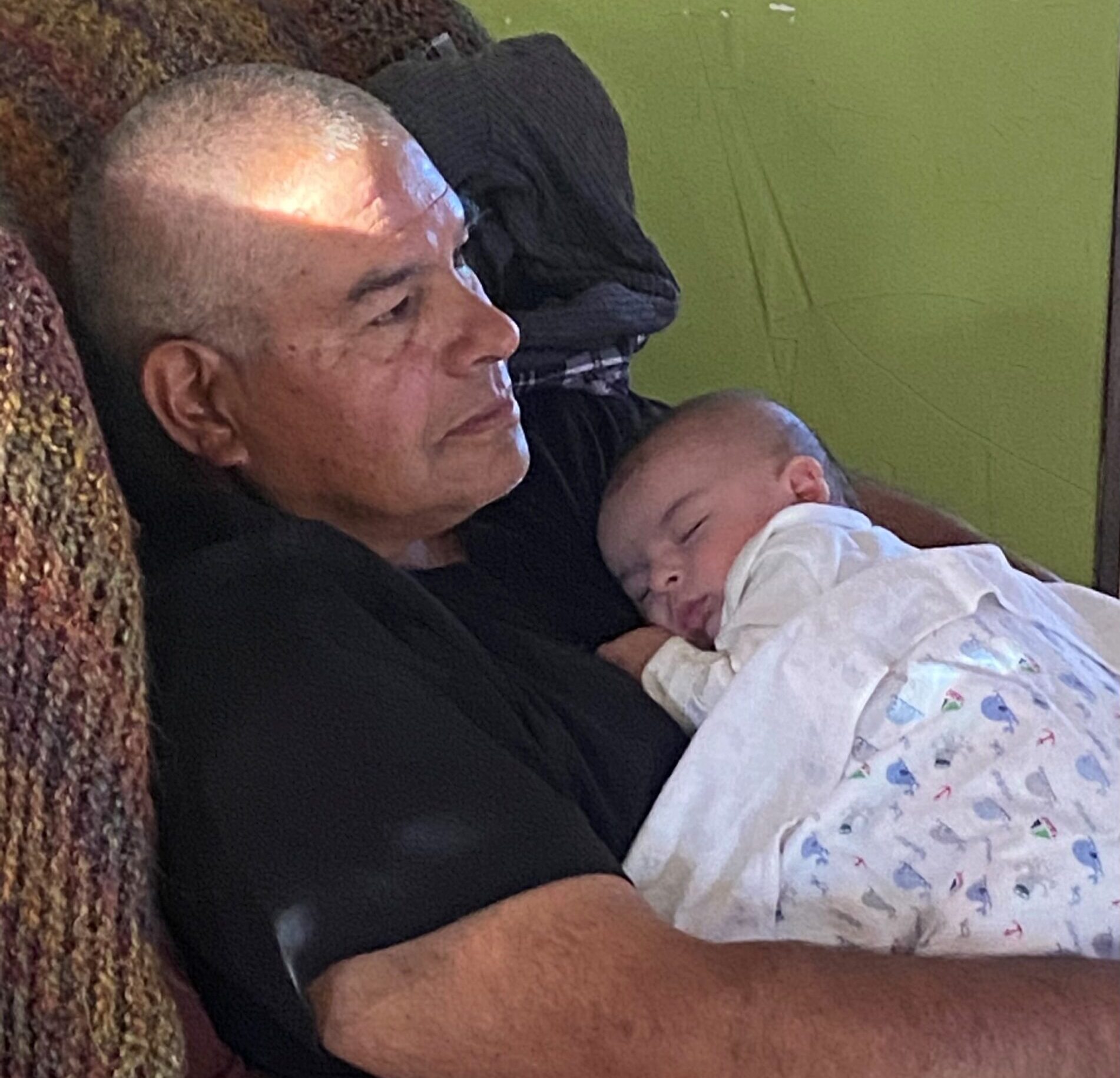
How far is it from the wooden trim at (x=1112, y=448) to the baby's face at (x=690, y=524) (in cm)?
70

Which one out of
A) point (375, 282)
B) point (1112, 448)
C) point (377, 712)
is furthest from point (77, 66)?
point (1112, 448)

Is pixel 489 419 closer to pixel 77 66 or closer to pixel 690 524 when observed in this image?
pixel 690 524

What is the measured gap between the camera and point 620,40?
1.77 meters

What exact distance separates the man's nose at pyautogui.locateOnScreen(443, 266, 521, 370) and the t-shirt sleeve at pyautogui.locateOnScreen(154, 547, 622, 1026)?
0.32m

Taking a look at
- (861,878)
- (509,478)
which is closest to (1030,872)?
(861,878)

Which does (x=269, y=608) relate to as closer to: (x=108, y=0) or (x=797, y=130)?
(x=108, y=0)

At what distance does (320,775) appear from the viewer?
0.89 m

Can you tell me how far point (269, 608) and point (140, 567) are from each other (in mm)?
103

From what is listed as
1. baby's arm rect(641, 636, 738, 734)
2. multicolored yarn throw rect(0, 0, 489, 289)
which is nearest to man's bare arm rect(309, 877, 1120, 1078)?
baby's arm rect(641, 636, 738, 734)

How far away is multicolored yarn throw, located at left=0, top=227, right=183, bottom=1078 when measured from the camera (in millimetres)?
868

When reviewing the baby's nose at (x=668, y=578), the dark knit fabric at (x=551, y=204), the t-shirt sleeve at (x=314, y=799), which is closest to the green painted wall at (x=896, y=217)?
the dark knit fabric at (x=551, y=204)

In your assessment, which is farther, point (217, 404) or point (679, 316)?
point (679, 316)

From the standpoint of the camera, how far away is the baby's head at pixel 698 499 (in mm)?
1323

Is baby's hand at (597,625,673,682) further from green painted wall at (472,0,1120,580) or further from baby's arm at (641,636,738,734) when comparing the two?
green painted wall at (472,0,1120,580)
